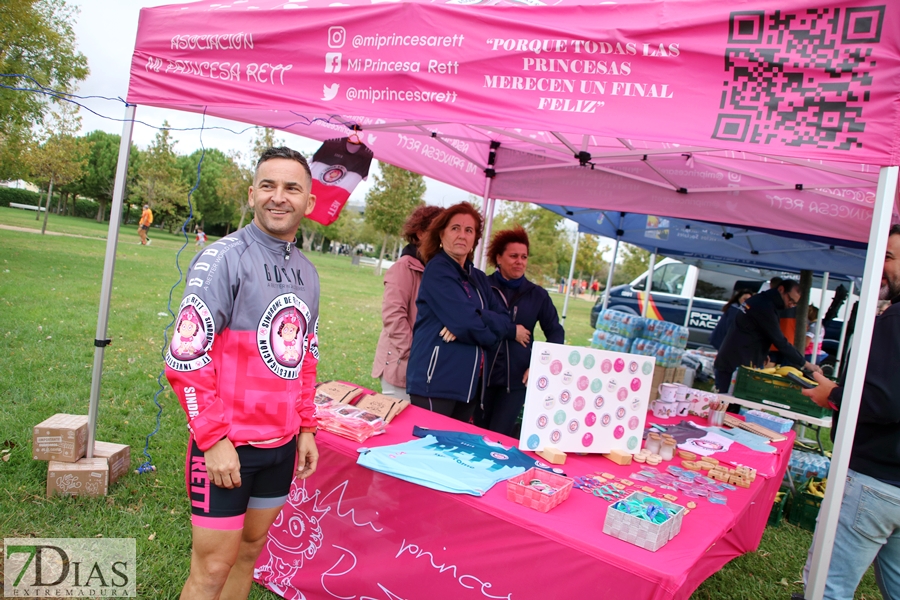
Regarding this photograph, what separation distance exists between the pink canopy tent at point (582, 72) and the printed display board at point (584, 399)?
90cm

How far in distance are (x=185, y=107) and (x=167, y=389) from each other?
313cm

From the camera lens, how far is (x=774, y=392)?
4164mm

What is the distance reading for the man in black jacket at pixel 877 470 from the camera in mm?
1927

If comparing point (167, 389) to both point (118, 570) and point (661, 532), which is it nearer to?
point (118, 570)

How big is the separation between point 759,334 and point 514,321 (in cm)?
355

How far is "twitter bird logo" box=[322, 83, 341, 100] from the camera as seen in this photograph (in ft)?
7.87

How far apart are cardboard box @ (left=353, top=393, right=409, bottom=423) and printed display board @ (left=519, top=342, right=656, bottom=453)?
0.66 meters

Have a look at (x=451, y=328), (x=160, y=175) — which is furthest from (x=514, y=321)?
(x=160, y=175)

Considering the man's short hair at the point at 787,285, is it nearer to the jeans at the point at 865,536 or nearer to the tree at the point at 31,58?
the jeans at the point at 865,536

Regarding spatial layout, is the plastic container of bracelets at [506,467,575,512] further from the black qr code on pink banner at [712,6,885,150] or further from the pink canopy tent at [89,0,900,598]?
the black qr code on pink banner at [712,6,885,150]

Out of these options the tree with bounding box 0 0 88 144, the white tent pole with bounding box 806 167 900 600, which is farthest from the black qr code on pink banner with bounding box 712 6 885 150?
the tree with bounding box 0 0 88 144

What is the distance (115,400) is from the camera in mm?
4527

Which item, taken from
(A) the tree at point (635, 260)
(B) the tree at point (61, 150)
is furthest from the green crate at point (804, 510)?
(A) the tree at point (635, 260)

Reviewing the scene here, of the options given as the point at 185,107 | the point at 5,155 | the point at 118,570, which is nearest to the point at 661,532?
the point at 118,570
